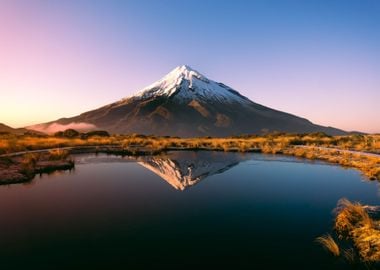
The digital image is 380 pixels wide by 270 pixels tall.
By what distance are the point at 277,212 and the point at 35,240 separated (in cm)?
828

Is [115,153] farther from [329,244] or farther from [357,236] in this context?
[329,244]

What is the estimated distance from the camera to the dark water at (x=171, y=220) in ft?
27.5

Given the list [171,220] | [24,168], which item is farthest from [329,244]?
[24,168]

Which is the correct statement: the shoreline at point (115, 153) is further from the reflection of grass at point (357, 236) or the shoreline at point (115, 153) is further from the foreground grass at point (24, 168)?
the reflection of grass at point (357, 236)

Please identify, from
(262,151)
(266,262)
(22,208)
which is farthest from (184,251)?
(262,151)

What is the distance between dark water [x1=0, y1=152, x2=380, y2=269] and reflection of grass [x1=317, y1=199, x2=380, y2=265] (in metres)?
0.36

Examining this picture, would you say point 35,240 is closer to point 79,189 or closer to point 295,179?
point 79,189

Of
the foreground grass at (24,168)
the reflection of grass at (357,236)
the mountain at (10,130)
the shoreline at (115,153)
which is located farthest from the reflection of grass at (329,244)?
the mountain at (10,130)

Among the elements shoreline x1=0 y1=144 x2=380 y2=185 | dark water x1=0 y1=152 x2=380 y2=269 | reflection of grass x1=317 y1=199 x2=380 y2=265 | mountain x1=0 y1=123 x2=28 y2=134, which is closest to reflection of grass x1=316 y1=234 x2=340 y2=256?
reflection of grass x1=317 y1=199 x2=380 y2=265

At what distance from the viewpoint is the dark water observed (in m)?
8.37

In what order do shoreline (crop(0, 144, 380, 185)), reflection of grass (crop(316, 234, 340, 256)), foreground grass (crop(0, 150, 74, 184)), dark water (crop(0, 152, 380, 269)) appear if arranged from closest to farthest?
dark water (crop(0, 152, 380, 269)), reflection of grass (crop(316, 234, 340, 256)), foreground grass (crop(0, 150, 74, 184)), shoreline (crop(0, 144, 380, 185))

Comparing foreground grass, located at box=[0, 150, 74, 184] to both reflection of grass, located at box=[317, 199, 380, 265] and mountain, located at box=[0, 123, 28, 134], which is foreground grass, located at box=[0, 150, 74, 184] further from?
mountain, located at box=[0, 123, 28, 134]

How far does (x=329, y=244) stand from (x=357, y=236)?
1.61 m

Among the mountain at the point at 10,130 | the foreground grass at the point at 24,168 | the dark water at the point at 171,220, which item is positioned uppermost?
the mountain at the point at 10,130
